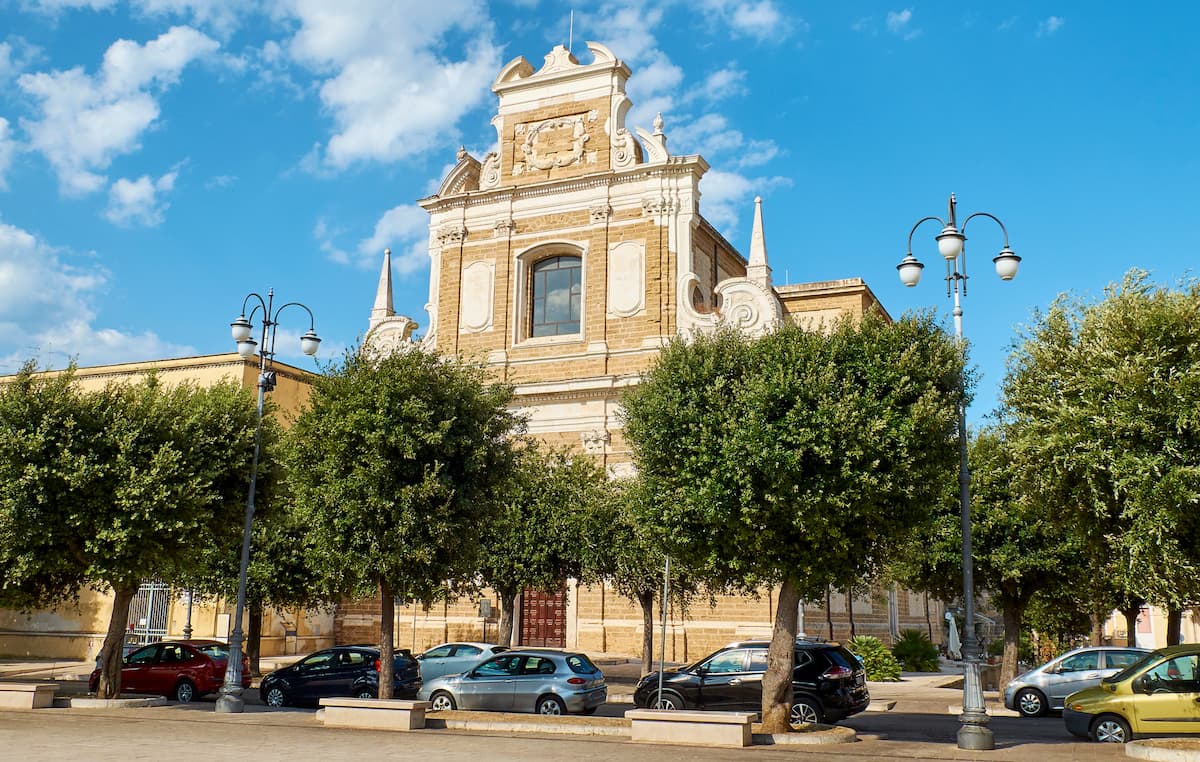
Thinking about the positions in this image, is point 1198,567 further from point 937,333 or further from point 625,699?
point 625,699

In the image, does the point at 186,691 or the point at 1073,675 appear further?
the point at 186,691

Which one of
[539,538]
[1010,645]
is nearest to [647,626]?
[539,538]

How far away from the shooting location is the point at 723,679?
17.7 metres

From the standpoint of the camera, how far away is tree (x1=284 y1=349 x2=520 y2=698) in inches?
699

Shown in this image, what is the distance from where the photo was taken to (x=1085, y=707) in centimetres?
1482

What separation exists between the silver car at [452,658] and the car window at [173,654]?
17.4 feet

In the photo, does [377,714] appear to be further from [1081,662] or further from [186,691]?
[1081,662]

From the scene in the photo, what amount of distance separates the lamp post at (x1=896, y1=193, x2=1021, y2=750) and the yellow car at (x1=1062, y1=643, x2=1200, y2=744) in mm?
1626

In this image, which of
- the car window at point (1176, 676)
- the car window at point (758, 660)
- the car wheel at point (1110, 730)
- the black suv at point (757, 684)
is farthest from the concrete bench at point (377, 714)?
the car window at point (1176, 676)

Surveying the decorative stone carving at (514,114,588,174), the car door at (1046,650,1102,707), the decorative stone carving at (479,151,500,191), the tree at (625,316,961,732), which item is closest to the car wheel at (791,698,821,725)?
the tree at (625,316,961,732)

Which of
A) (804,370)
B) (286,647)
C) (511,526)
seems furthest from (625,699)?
(286,647)

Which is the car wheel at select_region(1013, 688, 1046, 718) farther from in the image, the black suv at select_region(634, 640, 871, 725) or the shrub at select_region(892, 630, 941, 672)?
the shrub at select_region(892, 630, 941, 672)

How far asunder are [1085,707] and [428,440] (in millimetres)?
11280

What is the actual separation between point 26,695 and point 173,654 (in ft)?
11.4
